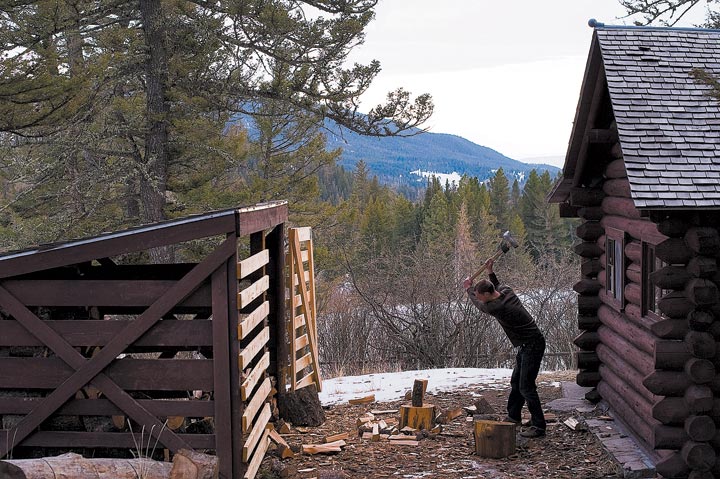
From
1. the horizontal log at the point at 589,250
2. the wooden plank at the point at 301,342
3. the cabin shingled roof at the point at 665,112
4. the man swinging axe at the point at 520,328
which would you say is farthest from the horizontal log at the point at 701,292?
the wooden plank at the point at 301,342

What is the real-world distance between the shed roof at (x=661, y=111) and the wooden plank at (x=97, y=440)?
4465 millimetres

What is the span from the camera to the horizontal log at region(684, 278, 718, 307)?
7.25 metres

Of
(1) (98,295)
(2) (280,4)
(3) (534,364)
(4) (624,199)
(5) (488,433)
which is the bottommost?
(5) (488,433)

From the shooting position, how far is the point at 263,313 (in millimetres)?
8156

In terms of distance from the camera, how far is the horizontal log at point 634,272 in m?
8.58

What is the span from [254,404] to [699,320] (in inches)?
168

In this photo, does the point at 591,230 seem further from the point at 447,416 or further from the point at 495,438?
the point at 495,438

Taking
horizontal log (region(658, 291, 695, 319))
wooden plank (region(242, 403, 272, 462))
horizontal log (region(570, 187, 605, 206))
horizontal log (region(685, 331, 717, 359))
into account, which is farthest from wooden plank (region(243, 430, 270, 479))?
horizontal log (region(570, 187, 605, 206))

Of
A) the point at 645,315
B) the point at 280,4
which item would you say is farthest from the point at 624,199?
the point at 280,4

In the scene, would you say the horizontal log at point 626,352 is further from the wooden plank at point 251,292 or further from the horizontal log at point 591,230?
the wooden plank at point 251,292

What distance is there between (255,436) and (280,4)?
11.2m

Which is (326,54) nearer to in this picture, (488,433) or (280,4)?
(280,4)

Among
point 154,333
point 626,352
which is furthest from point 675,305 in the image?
point 154,333

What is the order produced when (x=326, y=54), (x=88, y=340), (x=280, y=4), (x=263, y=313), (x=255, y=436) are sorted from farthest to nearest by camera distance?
1. (x=326, y=54)
2. (x=280, y=4)
3. (x=263, y=313)
4. (x=255, y=436)
5. (x=88, y=340)
